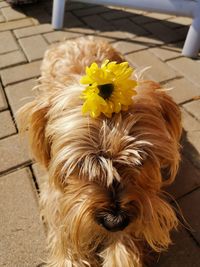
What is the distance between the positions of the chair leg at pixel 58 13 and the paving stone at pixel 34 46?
1.25 feet

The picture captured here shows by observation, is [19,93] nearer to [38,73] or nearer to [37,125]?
[38,73]

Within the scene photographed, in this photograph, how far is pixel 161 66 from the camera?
4.55m

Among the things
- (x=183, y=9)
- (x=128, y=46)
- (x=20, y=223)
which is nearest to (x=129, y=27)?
(x=128, y=46)

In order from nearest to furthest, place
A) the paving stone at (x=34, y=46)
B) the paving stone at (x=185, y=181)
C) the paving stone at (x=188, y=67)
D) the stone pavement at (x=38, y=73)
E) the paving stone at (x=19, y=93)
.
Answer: the stone pavement at (x=38, y=73)
the paving stone at (x=185, y=181)
the paving stone at (x=19, y=93)
the paving stone at (x=188, y=67)
the paving stone at (x=34, y=46)

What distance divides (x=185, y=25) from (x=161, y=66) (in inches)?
61.8

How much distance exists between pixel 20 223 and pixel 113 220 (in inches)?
46.9

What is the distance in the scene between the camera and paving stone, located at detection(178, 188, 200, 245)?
270 cm

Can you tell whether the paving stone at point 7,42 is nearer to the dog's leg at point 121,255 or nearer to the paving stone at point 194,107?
the paving stone at point 194,107

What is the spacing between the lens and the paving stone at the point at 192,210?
2699 millimetres

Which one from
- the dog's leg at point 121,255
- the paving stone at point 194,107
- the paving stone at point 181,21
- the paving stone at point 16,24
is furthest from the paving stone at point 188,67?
the dog's leg at point 121,255

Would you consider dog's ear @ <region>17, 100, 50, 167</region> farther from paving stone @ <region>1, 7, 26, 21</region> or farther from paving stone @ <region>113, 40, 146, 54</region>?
paving stone @ <region>1, 7, 26, 21</region>

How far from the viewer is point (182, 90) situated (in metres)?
4.12

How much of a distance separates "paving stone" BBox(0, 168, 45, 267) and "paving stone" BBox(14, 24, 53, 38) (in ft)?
9.33

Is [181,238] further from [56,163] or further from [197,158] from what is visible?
[56,163]
